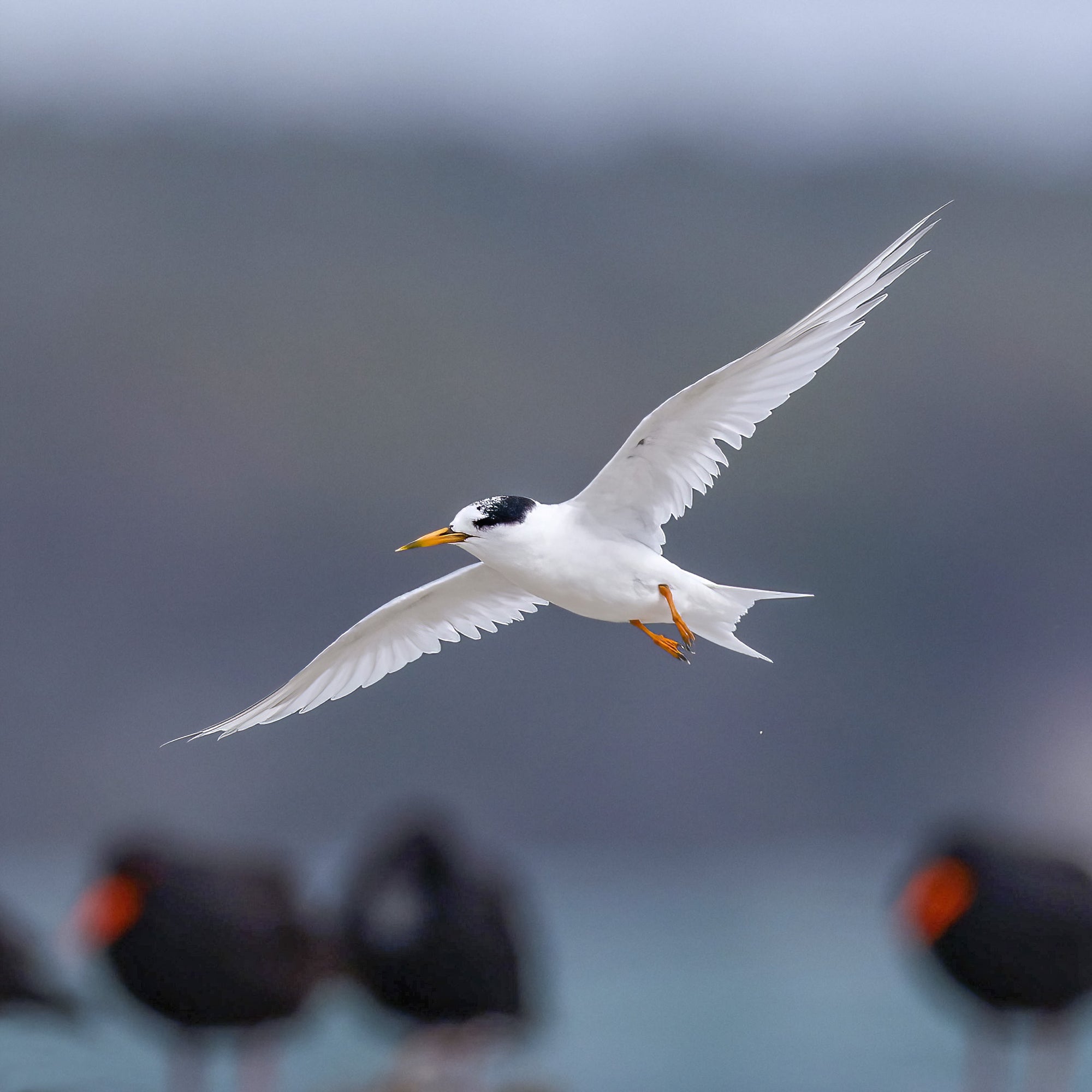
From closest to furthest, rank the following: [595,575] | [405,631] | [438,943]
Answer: [595,575] → [405,631] → [438,943]

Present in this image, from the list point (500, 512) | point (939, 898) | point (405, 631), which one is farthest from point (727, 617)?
point (939, 898)

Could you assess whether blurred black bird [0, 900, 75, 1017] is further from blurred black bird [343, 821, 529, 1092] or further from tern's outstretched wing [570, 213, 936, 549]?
tern's outstretched wing [570, 213, 936, 549]

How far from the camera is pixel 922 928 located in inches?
90.4

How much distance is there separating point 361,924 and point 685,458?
4.35 feet

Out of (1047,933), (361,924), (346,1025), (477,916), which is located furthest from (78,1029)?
(1047,933)

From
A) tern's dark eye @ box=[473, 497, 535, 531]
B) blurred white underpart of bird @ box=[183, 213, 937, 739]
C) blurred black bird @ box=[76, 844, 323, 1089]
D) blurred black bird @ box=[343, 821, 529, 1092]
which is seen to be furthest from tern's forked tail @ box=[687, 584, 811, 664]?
blurred black bird @ box=[76, 844, 323, 1089]

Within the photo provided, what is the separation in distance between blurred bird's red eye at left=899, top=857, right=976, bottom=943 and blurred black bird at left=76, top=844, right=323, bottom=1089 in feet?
3.18

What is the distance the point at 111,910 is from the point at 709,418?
1.54 m

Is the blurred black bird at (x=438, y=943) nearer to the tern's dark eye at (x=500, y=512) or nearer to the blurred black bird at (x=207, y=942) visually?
the blurred black bird at (x=207, y=942)

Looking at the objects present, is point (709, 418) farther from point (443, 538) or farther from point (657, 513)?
point (443, 538)

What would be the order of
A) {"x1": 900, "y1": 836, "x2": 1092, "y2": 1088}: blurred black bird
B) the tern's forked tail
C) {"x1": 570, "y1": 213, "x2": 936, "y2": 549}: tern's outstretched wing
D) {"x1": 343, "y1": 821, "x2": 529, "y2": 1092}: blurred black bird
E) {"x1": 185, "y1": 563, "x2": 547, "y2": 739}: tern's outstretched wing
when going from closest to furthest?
{"x1": 570, "y1": 213, "x2": 936, "y2": 549}: tern's outstretched wing → the tern's forked tail → {"x1": 185, "y1": 563, "x2": 547, "y2": 739}: tern's outstretched wing → {"x1": 343, "y1": 821, "x2": 529, "y2": 1092}: blurred black bird → {"x1": 900, "y1": 836, "x2": 1092, "y2": 1088}: blurred black bird

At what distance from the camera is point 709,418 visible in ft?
3.21

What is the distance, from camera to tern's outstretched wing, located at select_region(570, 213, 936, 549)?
90cm

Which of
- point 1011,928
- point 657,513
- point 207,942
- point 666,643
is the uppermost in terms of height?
point 657,513
